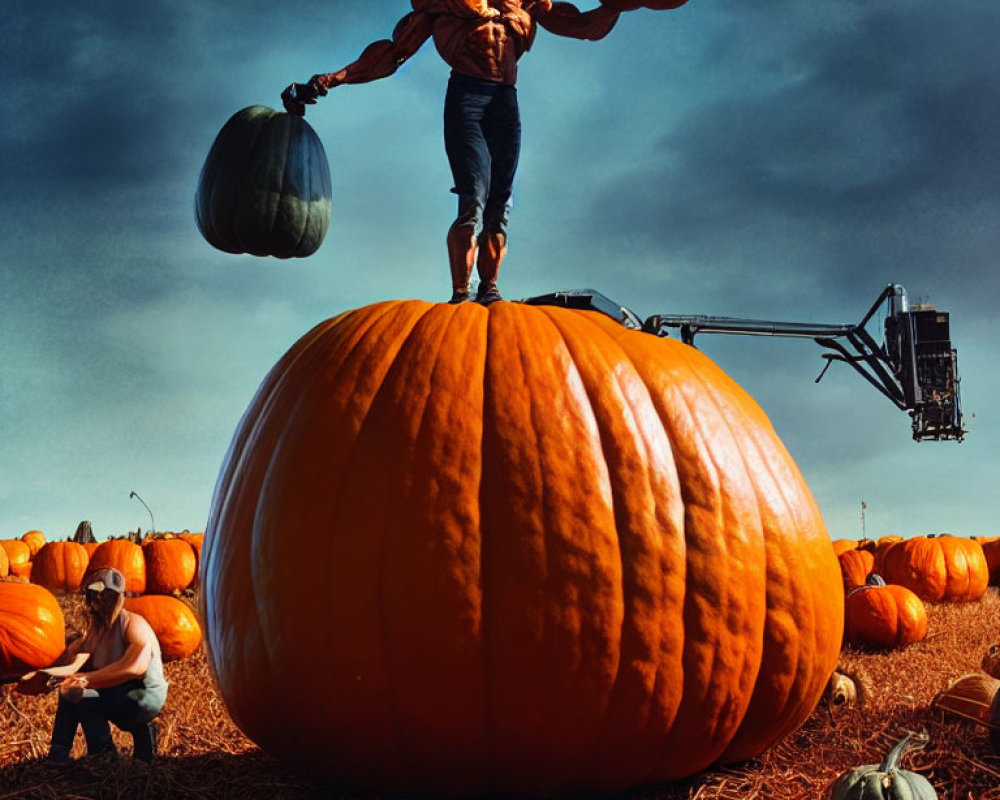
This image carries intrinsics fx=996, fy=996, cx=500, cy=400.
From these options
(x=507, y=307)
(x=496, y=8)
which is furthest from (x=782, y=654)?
(x=496, y=8)

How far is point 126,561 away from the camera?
10641 millimetres

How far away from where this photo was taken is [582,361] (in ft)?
9.33

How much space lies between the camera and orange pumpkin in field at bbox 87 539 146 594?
10586 millimetres

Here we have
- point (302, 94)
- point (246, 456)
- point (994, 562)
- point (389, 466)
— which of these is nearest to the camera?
Answer: point (389, 466)

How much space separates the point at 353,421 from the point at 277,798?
1101 millimetres

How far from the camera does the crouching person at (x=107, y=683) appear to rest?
4266 mm

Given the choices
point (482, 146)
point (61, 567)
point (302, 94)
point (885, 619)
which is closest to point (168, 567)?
point (61, 567)

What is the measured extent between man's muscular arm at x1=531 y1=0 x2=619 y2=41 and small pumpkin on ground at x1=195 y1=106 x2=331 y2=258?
7.96 ft

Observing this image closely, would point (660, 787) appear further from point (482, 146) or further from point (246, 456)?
point (482, 146)

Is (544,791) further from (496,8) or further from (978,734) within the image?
(496,8)

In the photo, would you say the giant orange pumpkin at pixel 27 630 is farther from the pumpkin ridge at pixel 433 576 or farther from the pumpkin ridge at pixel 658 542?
the pumpkin ridge at pixel 658 542

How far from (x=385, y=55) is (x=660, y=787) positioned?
3674 mm

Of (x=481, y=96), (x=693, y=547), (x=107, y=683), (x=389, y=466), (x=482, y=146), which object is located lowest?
(x=107, y=683)

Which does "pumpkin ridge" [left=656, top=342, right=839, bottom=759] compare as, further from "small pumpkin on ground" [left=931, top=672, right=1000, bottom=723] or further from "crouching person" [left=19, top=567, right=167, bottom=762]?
"crouching person" [left=19, top=567, right=167, bottom=762]
